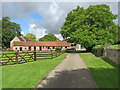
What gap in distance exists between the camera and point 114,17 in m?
26.5

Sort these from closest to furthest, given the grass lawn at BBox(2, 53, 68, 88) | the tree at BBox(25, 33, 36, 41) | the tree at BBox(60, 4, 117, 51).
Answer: the grass lawn at BBox(2, 53, 68, 88)
the tree at BBox(60, 4, 117, 51)
the tree at BBox(25, 33, 36, 41)

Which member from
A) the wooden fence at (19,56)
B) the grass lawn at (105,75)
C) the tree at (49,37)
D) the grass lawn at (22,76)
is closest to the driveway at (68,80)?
the grass lawn at (105,75)

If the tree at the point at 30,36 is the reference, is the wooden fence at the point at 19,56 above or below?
below

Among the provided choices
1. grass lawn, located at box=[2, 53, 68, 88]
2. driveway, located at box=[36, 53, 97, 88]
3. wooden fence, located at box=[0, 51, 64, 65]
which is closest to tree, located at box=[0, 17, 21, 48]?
wooden fence, located at box=[0, 51, 64, 65]

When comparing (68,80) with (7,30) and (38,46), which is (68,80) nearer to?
(38,46)

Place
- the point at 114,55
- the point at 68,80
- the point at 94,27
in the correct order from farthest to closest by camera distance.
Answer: the point at 94,27, the point at 114,55, the point at 68,80

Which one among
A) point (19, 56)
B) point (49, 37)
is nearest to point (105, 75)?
point (19, 56)

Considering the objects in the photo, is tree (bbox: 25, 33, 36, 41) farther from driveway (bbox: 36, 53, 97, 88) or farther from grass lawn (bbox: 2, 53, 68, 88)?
driveway (bbox: 36, 53, 97, 88)

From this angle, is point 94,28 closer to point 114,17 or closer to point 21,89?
point 114,17

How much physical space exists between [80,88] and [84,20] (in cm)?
2432

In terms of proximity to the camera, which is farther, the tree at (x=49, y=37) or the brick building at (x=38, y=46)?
the tree at (x=49, y=37)

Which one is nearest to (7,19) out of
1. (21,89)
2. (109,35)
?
(109,35)

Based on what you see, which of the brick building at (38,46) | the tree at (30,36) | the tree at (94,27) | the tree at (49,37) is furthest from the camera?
the tree at (49,37)

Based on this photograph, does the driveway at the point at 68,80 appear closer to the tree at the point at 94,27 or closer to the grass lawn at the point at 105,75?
the grass lawn at the point at 105,75
